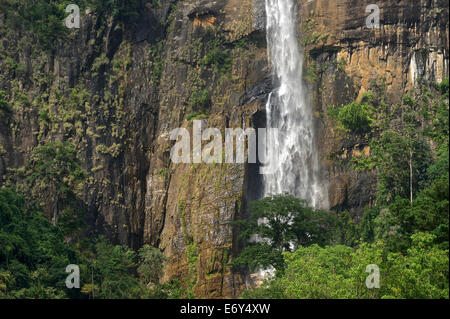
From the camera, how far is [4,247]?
43844mm

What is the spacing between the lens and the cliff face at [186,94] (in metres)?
54.3

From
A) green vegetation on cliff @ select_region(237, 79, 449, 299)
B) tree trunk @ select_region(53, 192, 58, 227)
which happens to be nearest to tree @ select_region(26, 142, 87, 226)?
tree trunk @ select_region(53, 192, 58, 227)

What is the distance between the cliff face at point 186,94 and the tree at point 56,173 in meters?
1.08

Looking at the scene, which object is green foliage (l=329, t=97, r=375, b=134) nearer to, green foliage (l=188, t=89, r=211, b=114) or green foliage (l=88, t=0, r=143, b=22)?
green foliage (l=188, t=89, r=211, b=114)

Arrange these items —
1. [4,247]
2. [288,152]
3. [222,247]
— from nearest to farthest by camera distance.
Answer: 1. [4,247]
2. [222,247]
3. [288,152]

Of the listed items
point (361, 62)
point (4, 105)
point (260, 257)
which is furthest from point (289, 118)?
point (4, 105)

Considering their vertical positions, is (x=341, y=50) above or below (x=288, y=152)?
above

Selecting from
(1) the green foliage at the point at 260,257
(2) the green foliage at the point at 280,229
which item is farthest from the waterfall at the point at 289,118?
(1) the green foliage at the point at 260,257

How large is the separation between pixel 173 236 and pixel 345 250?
13776mm

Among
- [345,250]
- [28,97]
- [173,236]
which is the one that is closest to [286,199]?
[345,250]

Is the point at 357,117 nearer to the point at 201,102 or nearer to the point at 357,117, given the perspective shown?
the point at 357,117

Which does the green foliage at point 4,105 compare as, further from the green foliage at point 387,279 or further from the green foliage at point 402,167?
the green foliage at point 387,279
